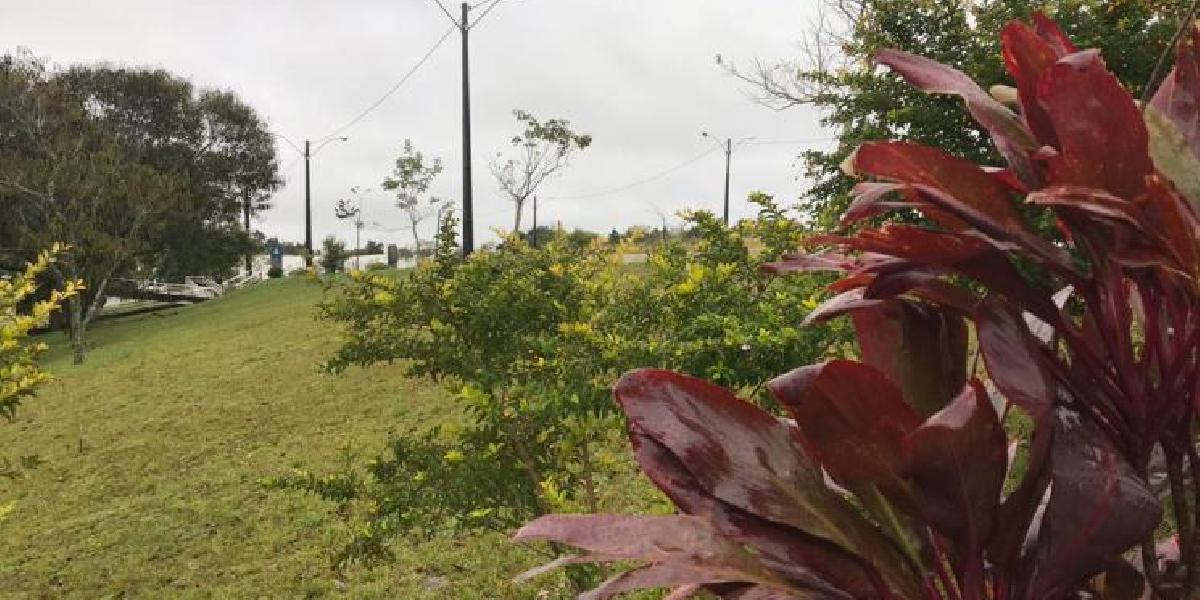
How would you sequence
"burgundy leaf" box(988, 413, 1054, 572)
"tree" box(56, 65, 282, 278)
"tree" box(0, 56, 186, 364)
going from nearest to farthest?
"burgundy leaf" box(988, 413, 1054, 572) → "tree" box(0, 56, 186, 364) → "tree" box(56, 65, 282, 278)

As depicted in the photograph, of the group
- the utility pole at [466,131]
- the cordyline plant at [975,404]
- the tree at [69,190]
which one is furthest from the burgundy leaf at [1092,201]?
the tree at [69,190]

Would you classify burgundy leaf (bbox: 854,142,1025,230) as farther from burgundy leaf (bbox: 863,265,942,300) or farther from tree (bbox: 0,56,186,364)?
tree (bbox: 0,56,186,364)

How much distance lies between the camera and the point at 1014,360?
69cm

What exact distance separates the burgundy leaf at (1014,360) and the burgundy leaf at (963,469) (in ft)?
0.07

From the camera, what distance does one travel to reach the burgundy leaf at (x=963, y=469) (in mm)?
646

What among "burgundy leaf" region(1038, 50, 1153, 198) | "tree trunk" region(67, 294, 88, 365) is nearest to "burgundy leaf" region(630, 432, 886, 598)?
"burgundy leaf" region(1038, 50, 1153, 198)

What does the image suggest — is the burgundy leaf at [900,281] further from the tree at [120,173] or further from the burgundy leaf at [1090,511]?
the tree at [120,173]

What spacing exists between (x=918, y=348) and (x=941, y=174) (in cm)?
17

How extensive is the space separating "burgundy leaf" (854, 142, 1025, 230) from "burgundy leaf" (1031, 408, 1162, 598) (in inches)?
7.8

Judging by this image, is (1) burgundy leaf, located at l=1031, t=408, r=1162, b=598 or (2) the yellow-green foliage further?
(2) the yellow-green foliage

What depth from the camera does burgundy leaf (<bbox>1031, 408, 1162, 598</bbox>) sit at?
677mm

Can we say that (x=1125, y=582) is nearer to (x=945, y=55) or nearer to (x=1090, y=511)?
(x=1090, y=511)

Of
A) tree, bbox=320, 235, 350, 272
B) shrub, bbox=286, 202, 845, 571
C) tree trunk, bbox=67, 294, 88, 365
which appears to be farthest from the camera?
tree, bbox=320, 235, 350, 272

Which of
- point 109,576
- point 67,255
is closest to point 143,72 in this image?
point 67,255
